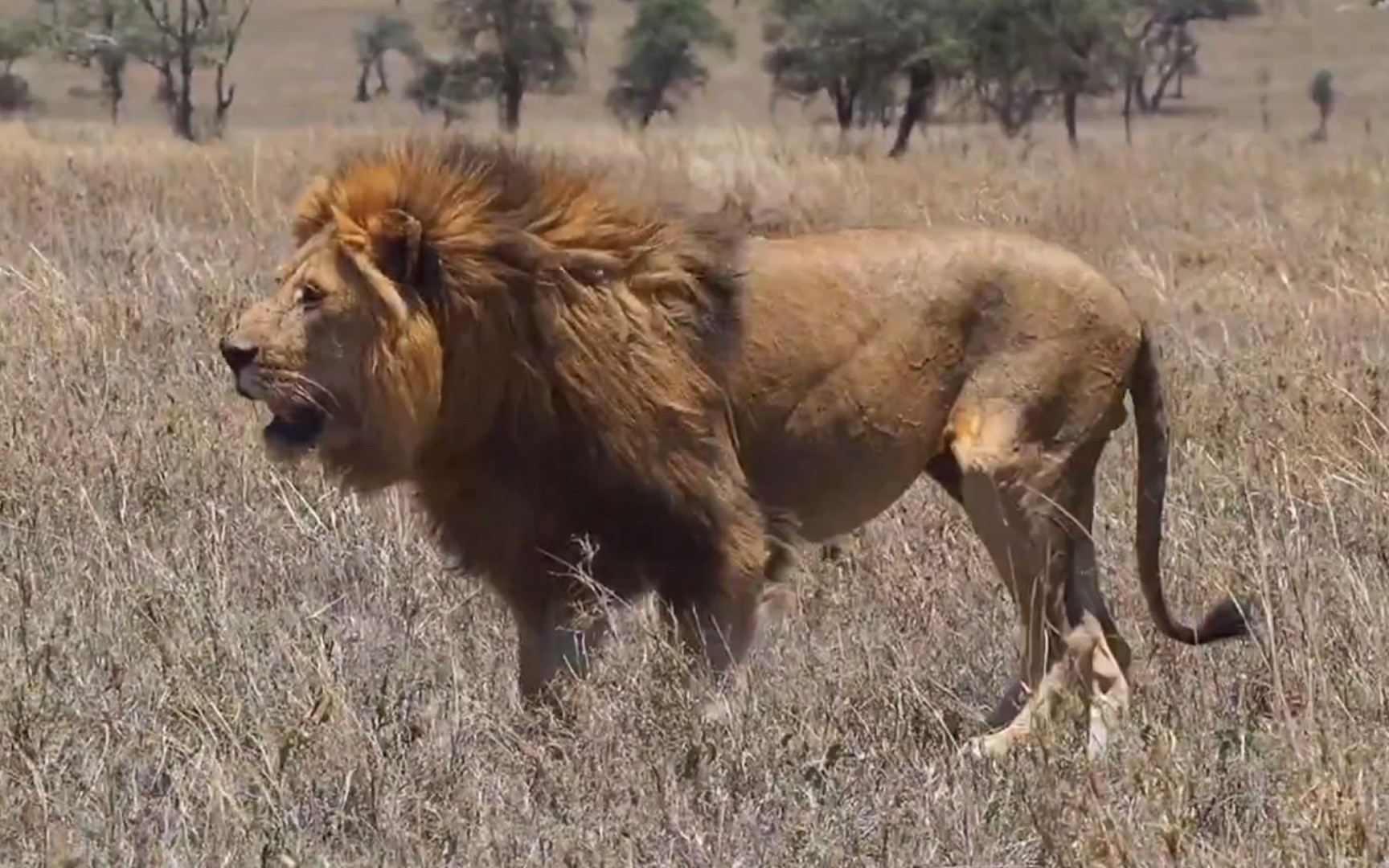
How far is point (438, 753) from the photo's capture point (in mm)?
4504

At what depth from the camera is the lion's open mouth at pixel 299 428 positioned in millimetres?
4926

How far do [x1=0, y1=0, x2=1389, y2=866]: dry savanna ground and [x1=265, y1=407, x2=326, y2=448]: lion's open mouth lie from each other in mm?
458

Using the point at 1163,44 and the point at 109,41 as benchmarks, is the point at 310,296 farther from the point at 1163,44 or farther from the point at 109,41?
the point at 1163,44

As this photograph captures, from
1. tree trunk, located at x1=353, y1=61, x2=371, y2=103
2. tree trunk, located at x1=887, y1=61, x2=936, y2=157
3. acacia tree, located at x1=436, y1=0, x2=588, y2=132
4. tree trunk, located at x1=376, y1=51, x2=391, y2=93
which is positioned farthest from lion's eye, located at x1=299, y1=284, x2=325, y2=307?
tree trunk, located at x1=376, y1=51, x2=391, y2=93

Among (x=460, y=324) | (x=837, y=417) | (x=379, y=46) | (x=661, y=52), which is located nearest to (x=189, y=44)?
(x=661, y=52)

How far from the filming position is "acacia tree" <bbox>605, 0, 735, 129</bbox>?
195ft

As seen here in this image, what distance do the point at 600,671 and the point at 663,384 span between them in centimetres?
66

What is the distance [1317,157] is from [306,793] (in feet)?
59.2

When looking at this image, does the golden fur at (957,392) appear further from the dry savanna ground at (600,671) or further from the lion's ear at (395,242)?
the lion's ear at (395,242)

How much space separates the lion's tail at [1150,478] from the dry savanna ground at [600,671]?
138 mm

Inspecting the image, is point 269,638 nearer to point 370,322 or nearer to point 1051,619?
point 370,322

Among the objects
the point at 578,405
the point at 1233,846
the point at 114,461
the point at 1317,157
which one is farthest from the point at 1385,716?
the point at 1317,157

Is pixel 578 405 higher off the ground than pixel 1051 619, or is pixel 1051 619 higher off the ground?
pixel 578 405

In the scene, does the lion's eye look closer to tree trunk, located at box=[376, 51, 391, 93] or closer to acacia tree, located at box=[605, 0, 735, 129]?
acacia tree, located at box=[605, 0, 735, 129]
